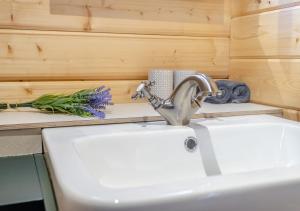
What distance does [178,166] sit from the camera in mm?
826

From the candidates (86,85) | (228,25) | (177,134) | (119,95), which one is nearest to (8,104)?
(86,85)

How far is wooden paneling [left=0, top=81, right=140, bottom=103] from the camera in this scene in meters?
1.02

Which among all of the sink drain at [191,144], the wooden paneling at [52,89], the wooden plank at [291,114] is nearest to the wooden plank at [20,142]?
the wooden paneling at [52,89]

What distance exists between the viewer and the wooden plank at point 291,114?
1.03 meters

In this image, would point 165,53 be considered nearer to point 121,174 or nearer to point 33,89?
point 33,89

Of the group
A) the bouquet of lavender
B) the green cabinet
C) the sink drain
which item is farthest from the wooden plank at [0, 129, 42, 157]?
the sink drain

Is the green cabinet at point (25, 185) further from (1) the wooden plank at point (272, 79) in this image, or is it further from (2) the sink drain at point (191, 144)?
(1) the wooden plank at point (272, 79)

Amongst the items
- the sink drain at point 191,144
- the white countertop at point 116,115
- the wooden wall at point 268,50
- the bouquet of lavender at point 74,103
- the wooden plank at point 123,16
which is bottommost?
the sink drain at point 191,144

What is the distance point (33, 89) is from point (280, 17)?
2.66 feet

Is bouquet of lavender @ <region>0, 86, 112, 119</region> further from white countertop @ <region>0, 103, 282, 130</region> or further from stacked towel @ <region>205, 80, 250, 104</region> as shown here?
stacked towel @ <region>205, 80, 250, 104</region>

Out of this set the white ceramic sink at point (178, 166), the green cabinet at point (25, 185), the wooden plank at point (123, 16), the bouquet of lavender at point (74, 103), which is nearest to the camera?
the white ceramic sink at point (178, 166)

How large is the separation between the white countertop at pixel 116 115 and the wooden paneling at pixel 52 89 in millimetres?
52

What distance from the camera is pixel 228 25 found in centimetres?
129

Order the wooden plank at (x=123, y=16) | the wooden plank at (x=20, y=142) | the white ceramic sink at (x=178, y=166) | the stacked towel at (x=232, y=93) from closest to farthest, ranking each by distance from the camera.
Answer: the white ceramic sink at (x=178, y=166) → the wooden plank at (x=20, y=142) → the wooden plank at (x=123, y=16) → the stacked towel at (x=232, y=93)
